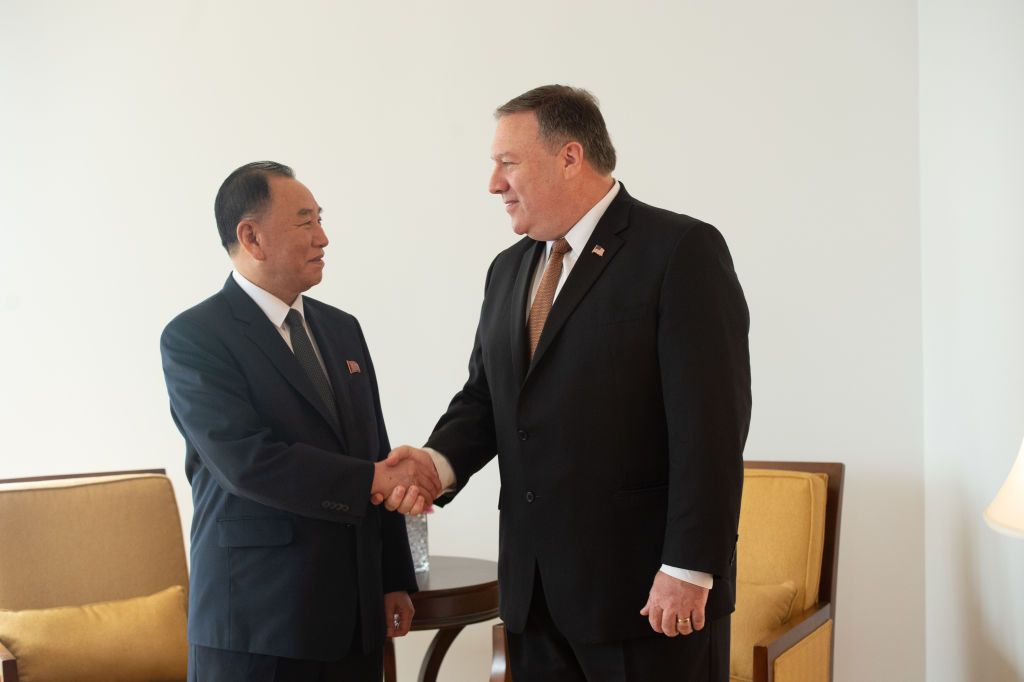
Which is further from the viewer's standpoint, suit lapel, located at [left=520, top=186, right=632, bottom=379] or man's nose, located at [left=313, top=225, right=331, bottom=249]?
man's nose, located at [left=313, top=225, right=331, bottom=249]

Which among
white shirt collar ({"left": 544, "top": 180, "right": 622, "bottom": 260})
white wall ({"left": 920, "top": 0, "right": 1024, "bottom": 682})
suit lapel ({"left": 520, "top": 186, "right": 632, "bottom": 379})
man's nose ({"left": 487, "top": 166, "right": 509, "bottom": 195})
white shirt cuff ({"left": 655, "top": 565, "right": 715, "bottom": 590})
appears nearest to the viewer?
white shirt cuff ({"left": 655, "top": 565, "right": 715, "bottom": 590})

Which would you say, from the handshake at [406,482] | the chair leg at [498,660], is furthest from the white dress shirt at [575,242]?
the chair leg at [498,660]

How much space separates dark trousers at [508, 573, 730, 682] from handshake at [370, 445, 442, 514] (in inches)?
14.6

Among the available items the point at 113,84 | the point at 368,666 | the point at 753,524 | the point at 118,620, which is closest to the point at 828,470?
the point at 753,524

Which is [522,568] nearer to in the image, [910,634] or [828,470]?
[828,470]

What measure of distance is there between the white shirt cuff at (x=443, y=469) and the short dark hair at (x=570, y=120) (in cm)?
73

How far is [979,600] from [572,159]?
1854 mm

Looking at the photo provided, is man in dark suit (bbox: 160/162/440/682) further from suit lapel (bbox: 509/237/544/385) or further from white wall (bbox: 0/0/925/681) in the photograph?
white wall (bbox: 0/0/925/681)

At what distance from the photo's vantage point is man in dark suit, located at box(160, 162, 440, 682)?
6.52 ft

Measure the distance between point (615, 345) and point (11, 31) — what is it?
3.07m

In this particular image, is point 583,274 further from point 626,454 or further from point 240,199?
point 240,199

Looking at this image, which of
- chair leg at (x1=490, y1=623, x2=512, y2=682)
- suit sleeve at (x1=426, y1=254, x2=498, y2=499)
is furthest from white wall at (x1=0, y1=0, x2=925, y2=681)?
suit sleeve at (x1=426, y1=254, x2=498, y2=499)

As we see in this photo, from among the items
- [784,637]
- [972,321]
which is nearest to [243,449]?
[784,637]

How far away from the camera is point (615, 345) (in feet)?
6.12
